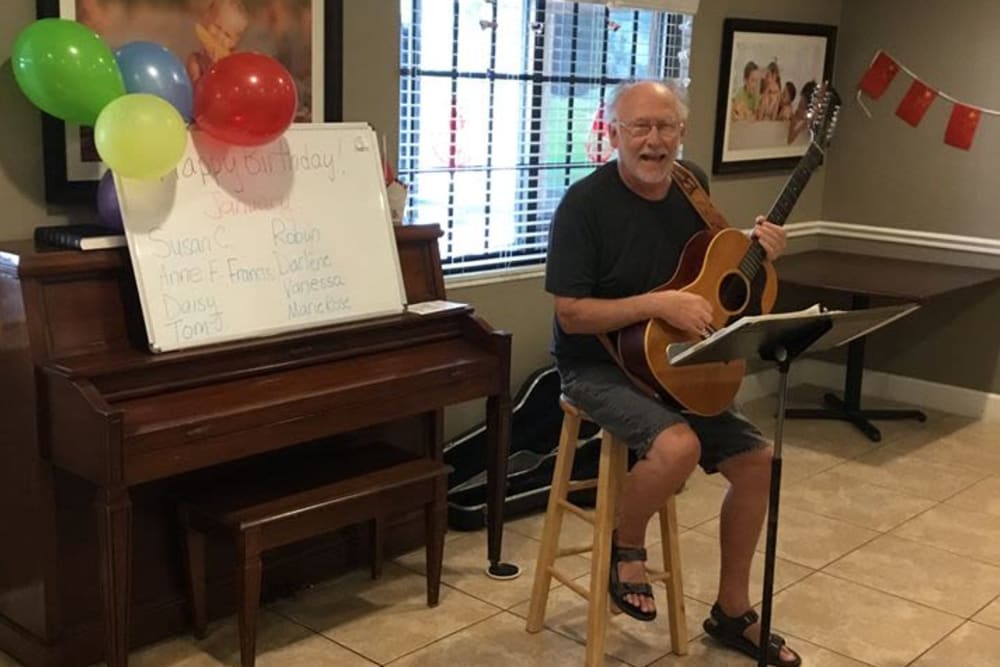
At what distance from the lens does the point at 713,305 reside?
8.85ft

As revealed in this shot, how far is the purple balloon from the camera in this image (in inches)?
100

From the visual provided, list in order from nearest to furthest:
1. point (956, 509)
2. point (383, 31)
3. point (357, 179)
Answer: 1. point (357, 179)
2. point (383, 31)
3. point (956, 509)

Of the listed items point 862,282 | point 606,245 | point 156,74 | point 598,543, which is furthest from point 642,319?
point 862,282

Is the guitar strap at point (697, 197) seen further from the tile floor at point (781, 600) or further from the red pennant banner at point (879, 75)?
the red pennant banner at point (879, 75)

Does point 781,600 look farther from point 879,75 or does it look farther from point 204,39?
point 879,75

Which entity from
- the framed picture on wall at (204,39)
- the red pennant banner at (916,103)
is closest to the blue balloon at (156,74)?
the framed picture on wall at (204,39)

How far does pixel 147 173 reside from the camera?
2.45m

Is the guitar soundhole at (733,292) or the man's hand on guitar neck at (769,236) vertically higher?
the man's hand on guitar neck at (769,236)

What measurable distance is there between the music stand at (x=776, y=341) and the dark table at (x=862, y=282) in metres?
2.08

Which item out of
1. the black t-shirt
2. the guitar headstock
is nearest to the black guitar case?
the black t-shirt

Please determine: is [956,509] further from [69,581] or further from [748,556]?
[69,581]

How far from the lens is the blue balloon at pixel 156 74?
252cm

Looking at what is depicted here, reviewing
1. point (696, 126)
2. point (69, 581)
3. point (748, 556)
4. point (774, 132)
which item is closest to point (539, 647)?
point (748, 556)

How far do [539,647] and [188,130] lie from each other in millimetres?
1485
